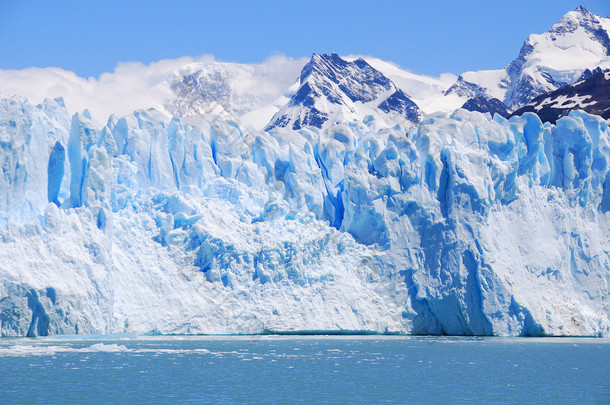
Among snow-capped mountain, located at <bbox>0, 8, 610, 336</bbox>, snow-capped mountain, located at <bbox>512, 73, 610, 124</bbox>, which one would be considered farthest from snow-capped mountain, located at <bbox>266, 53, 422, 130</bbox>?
snow-capped mountain, located at <bbox>0, 8, 610, 336</bbox>

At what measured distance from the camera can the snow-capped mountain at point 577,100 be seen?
7550 centimetres

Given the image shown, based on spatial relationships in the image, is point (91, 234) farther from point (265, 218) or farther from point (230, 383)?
point (230, 383)

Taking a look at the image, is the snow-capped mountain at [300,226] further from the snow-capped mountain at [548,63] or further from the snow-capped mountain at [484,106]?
the snow-capped mountain at [548,63]

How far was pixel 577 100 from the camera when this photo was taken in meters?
80.9

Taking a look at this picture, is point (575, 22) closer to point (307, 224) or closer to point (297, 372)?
point (307, 224)

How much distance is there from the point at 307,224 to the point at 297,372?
1615 cm

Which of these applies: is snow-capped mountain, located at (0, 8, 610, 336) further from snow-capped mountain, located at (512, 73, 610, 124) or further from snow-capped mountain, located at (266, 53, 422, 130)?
snow-capped mountain, located at (266, 53, 422, 130)

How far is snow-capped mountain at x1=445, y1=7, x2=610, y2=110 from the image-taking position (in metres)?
121

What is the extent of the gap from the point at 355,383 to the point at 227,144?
23257 millimetres

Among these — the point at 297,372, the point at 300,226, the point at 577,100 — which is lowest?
the point at 297,372

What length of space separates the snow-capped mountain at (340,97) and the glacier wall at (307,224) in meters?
62.1

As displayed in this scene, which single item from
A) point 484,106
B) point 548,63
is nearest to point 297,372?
point 484,106

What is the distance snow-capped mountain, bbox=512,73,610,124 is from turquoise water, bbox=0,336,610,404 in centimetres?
4102

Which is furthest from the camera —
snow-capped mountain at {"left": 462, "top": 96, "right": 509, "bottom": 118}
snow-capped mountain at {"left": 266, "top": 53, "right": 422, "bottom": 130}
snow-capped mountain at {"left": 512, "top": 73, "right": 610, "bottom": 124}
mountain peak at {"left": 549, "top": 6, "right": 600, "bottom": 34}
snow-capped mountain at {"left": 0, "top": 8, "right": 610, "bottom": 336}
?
mountain peak at {"left": 549, "top": 6, "right": 600, "bottom": 34}
